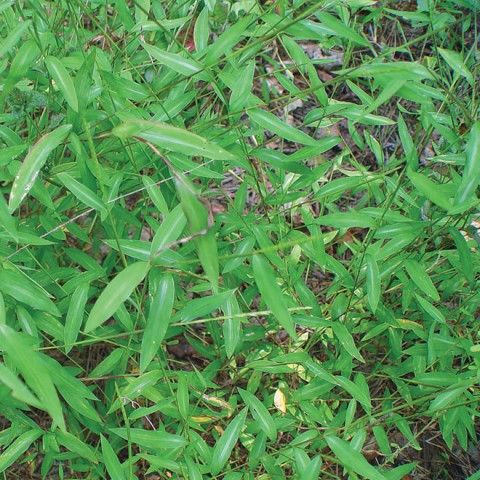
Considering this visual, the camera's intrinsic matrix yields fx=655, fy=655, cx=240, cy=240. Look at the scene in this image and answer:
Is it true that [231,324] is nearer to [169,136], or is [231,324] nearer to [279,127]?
[279,127]

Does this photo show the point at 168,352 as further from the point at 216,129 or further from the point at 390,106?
the point at 390,106

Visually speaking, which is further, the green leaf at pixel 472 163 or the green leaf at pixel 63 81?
the green leaf at pixel 63 81

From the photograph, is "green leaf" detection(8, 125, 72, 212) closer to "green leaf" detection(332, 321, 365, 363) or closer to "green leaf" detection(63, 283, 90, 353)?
"green leaf" detection(63, 283, 90, 353)

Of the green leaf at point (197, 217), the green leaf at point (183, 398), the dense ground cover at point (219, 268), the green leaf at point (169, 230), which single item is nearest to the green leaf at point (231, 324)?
the dense ground cover at point (219, 268)

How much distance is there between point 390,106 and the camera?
9.10ft

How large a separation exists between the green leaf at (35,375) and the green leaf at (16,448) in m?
0.55

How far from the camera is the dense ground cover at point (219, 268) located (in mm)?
1282

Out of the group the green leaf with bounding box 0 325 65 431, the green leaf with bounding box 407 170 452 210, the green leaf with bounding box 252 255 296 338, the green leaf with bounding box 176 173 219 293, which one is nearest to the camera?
the green leaf with bounding box 176 173 219 293

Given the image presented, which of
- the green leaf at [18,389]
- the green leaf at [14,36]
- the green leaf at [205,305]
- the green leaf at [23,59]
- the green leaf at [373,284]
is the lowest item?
the green leaf at [373,284]

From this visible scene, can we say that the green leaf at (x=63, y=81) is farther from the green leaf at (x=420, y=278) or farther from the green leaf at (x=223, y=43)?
the green leaf at (x=420, y=278)

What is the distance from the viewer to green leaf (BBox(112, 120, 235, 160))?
3.07 feet

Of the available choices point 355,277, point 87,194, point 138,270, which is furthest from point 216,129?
point 138,270

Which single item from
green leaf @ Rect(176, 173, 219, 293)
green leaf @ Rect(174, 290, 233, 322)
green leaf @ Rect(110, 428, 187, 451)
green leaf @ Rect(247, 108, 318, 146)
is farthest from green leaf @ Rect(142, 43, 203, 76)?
green leaf @ Rect(110, 428, 187, 451)

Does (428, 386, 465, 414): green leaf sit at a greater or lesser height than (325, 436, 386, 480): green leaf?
lesser
